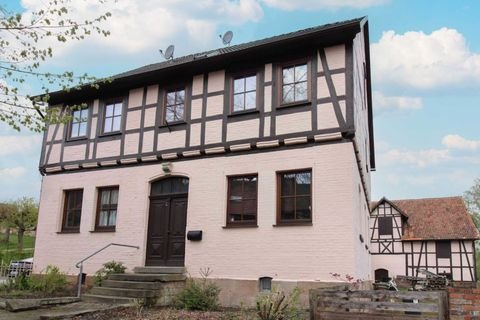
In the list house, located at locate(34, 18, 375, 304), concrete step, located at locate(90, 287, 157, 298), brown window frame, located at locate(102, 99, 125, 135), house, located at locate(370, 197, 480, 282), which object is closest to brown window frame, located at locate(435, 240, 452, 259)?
house, located at locate(370, 197, 480, 282)

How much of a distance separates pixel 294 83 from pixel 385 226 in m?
20.1

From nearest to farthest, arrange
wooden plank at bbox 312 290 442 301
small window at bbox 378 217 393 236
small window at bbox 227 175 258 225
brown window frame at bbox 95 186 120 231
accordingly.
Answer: wooden plank at bbox 312 290 442 301 < small window at bbox 227 175 258 225 < brown window frame at bbox 95 186 120 231 < small window at bbox 378 217 393 236

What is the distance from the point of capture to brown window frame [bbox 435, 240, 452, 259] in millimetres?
26094

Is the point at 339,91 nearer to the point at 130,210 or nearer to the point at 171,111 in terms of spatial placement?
the point at 171,111

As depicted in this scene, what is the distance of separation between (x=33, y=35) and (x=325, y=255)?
24.3 ft

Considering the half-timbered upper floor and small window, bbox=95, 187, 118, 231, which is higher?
the half-timbered upper floor

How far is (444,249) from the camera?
1034 inches

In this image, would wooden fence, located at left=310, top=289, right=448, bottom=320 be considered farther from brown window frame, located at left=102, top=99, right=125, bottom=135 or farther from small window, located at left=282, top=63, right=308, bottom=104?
brown window frame, located at left=102, top=99, right=125, bottom=135

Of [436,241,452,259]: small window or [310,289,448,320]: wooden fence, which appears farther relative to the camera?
[436,241,452,259]: small window

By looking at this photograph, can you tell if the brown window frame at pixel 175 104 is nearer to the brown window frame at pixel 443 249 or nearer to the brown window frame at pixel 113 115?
the brown window frame at pixel 113 115

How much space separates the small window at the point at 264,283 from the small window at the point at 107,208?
5.15m

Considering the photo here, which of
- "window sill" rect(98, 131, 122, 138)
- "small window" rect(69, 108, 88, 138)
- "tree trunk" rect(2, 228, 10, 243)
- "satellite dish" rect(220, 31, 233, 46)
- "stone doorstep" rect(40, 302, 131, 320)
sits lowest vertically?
"stone doorstep" rect(40, 302, 131, 320)

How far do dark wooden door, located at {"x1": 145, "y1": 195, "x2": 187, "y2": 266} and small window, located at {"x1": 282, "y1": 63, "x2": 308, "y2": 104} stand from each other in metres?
3.97

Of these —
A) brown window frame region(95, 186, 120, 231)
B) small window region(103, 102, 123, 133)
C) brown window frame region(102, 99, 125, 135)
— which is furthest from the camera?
small window region(103, 102, 123, 133)
